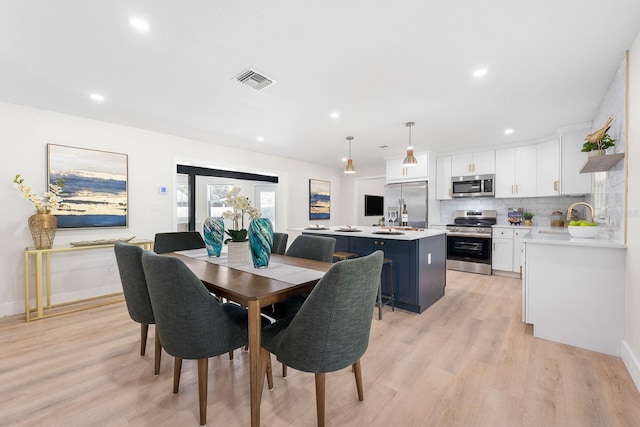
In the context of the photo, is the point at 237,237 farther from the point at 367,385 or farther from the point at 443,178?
the point at 443,178

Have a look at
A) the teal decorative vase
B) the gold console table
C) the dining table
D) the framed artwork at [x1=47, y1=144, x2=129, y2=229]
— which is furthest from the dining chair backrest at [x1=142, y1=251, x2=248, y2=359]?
the framed artwork at [x1=47, y1=144, x2=129, y2=229]

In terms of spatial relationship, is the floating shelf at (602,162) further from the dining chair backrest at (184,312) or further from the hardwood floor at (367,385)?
the dining chair backrest at (184,312)

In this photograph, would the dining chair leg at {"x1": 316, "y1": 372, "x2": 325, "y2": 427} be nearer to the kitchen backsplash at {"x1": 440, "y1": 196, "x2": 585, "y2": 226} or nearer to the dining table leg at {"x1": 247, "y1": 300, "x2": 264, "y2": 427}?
the dining table leg at {"x1": 247, "y1": 300, "x2": 264, "y2": 427}

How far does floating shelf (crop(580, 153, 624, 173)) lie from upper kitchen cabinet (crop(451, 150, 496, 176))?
96.0 inches

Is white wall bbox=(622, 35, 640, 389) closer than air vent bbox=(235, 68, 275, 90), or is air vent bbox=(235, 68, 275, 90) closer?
white wall bbox=(622, 35, 640, 389)

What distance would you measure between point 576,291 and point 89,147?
17.5 ft

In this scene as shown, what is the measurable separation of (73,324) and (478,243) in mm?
5683

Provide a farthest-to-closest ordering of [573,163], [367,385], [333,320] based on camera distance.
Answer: [573,163] → [367,385] → [333,320]

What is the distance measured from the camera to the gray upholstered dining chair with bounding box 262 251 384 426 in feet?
4.04

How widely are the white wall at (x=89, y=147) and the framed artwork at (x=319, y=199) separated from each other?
1910mm

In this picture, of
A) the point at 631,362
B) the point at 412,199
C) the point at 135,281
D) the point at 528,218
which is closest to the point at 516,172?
the point at 528,218

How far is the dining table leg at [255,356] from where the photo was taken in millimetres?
1303

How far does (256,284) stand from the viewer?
1511 millimetres

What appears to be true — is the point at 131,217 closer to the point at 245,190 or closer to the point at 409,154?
the point at 245,190
